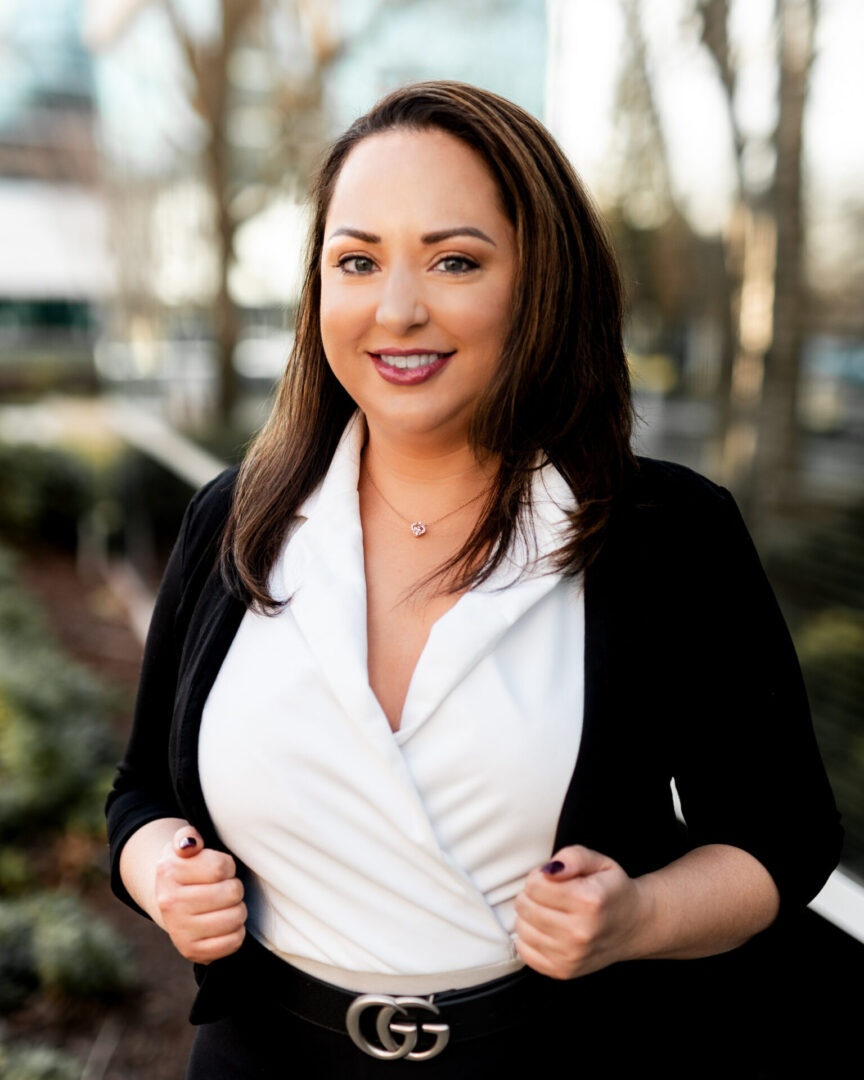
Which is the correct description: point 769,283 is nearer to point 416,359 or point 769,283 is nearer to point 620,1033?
point 416,359

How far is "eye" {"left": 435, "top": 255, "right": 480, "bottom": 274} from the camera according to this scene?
137cm

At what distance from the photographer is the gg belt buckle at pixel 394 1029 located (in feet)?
4.32

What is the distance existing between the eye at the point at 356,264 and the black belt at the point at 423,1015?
3.05 ft

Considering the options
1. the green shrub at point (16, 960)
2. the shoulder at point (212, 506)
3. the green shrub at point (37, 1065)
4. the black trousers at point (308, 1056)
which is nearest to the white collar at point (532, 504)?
the shoulder at point (212, 506)

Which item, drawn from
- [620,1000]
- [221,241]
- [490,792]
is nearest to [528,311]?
[490,792]

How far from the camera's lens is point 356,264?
144 centimetres

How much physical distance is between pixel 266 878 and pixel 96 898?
2704 mm

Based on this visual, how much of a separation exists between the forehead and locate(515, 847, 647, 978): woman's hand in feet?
2.59

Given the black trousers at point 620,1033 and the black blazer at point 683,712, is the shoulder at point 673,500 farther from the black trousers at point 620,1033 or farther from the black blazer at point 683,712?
the black trousers at point 620,1033

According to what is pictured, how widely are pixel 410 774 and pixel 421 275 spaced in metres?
0.63

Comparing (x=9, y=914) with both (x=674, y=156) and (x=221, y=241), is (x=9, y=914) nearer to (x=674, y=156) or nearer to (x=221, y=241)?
(x=674, y=156)

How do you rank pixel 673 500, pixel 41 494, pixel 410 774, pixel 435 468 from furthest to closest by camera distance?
pixel 41 494
pixel 435 468
pixel 673 500
pixel 410 774

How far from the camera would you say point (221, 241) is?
6.95 m

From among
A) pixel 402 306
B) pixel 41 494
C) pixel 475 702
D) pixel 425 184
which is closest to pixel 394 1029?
pixel 475 702
